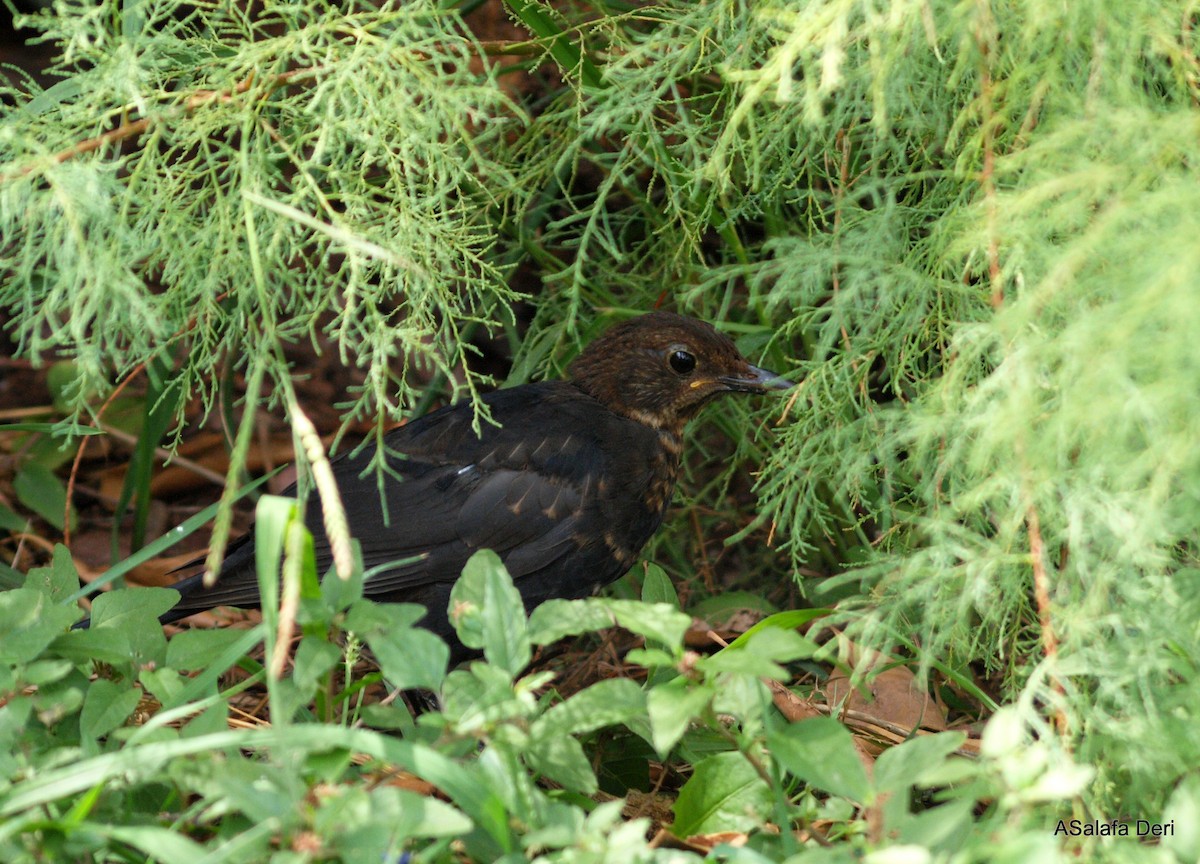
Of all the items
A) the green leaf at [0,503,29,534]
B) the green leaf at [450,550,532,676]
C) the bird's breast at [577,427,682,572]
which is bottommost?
the green leaf at [0,503,29,534]

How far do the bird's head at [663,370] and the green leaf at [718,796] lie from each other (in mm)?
1387

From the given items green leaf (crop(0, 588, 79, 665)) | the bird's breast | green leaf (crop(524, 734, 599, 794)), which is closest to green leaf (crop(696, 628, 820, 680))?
green leaf (crop(524, 734, 599, 794))

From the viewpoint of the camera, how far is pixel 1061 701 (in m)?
1.79

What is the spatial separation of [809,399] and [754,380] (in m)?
0.48

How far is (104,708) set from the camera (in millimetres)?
2010

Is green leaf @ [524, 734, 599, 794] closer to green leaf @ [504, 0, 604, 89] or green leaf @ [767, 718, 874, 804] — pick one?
green leaf @ [767, 718, 874, 804]

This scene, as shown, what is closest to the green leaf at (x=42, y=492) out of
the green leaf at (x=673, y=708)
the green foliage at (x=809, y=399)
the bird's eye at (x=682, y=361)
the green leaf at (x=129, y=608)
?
the green foliage at (x=809, y=399)

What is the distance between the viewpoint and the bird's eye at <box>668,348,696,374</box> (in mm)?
Result: 3425

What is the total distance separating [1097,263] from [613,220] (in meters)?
2.01

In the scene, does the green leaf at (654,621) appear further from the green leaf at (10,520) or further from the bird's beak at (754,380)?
the green leaf at (10,520)

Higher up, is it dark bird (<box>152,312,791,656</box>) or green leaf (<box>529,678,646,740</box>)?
green leaf (<box>529,678,646,740</box>)

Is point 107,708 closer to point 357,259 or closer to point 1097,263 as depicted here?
point 357,259

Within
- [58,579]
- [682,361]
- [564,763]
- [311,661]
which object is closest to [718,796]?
[564,763]

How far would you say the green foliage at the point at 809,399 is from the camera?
166 cm
